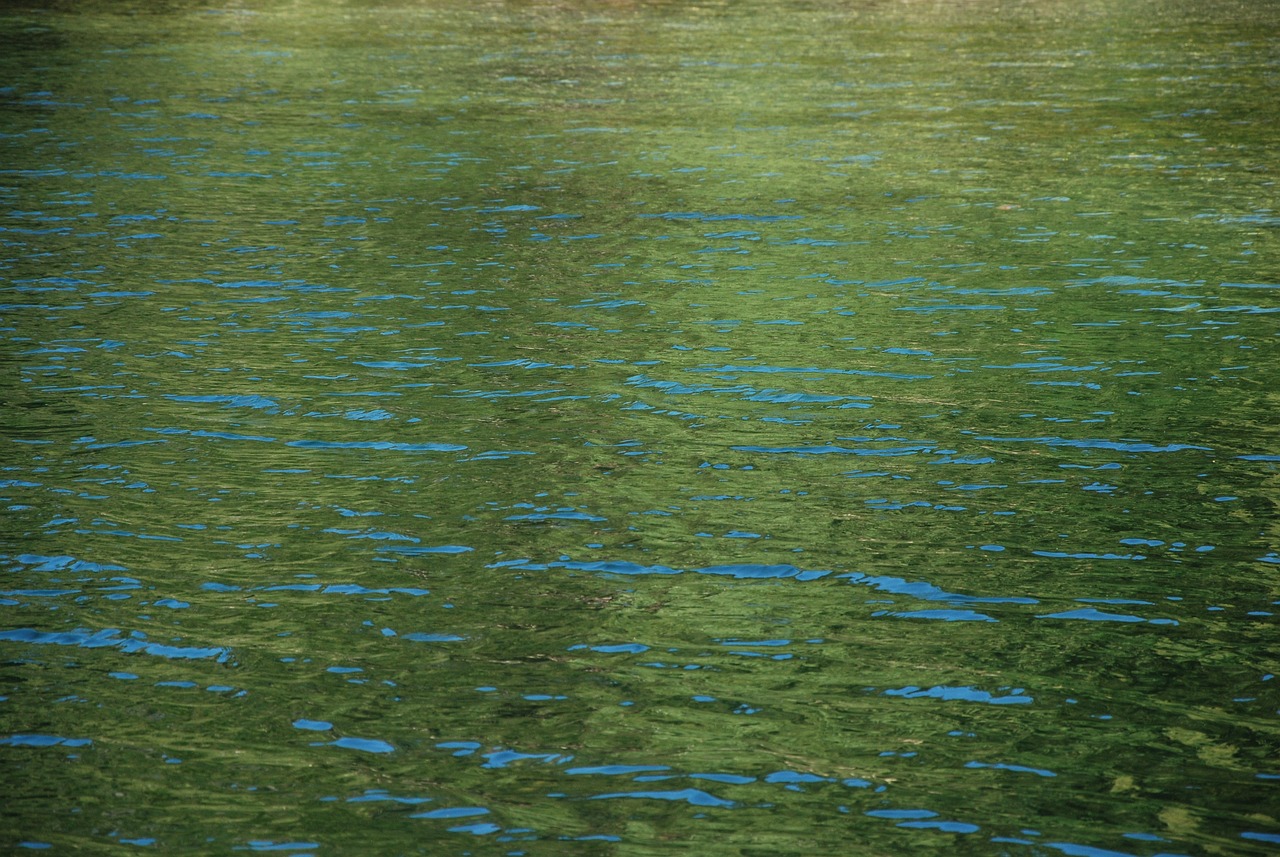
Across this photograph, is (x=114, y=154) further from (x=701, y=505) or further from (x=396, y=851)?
(x=396, y=851)

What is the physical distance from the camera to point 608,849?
9.01m

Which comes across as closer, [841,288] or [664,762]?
[664,762]

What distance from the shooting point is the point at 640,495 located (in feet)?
49.0

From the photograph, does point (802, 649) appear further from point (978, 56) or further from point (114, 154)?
point (978, 56)

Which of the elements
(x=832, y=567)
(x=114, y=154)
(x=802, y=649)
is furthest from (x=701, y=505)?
(x=114, y=154)

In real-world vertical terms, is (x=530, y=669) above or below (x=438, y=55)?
below

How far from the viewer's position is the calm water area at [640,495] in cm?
981

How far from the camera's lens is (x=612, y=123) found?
125ft

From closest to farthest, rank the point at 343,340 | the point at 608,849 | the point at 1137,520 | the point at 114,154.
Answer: the point at 608,849 < the point at 1137,520 < the point at 343,340 < the point at 114,154

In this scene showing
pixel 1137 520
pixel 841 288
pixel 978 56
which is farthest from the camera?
pixel 978 56

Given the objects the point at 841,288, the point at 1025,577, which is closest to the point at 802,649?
the point at 1025,577

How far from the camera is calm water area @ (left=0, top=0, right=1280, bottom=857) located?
9812 mm

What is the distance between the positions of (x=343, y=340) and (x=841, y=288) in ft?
25.1

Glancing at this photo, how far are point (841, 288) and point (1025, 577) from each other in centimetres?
1067
